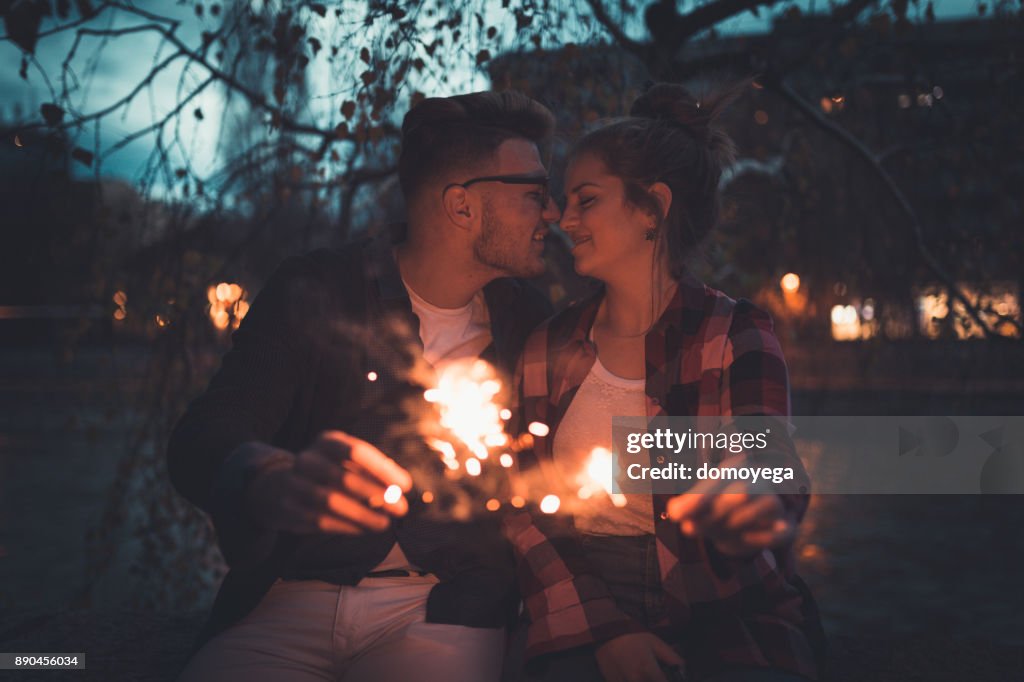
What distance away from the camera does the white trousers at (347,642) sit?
2.25 meters

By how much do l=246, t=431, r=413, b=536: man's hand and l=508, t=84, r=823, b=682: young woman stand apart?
656 millimetres

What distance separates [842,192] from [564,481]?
6.65m

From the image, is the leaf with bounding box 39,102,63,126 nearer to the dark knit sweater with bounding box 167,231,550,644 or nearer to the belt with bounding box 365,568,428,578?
the dark knit sweater with bounding box 167,231,550,644

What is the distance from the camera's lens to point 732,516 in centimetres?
169

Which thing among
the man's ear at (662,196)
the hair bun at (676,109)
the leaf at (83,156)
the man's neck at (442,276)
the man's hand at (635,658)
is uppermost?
the leaf at (83,156)

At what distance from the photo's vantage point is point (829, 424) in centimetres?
1734

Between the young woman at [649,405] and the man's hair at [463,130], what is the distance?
1.50ft

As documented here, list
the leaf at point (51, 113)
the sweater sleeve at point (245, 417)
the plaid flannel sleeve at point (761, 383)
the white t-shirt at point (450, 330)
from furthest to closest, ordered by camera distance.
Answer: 1. the leaf at point (51, 113)
2. the white t-shirt at point (450, 330)
3. the plaid flannel sleeve at point (761, 383)
4. the sweater sleeve at point (245, 417)

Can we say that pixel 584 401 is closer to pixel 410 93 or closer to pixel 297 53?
pixel 410 93

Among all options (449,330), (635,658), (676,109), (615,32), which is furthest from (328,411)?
(615,32)

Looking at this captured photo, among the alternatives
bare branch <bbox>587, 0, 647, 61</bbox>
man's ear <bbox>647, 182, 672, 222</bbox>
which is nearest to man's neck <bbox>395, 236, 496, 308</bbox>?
man's ear <bbox>647, 182, 672, 222</bbox>

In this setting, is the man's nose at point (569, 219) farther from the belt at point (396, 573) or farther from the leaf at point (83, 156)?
the leaf at point (83, 156)

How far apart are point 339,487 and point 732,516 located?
2.51 ft

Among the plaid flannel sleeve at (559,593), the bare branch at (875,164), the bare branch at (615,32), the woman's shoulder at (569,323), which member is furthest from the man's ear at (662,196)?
the bare branch at (875,164)
